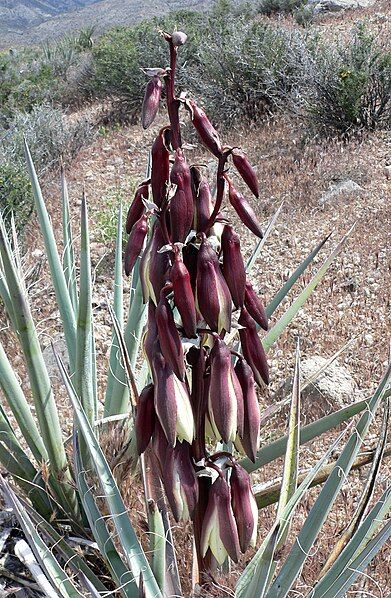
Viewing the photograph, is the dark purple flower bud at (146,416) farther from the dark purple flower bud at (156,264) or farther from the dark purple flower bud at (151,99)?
the dark purple flower bud at (151,99)

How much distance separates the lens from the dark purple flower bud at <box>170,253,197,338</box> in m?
1.01

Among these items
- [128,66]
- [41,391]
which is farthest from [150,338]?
[128,66]

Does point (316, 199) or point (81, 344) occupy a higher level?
point (81, 344)

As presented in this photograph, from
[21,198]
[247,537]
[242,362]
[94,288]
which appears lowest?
[94,288]

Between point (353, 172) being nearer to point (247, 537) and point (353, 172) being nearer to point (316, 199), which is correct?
point (316, 199)

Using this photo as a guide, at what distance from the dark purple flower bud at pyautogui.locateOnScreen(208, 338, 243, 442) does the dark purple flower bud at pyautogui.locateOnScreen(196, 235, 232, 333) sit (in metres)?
0.06

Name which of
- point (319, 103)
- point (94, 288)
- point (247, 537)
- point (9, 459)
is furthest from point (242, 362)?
point (319, 103)

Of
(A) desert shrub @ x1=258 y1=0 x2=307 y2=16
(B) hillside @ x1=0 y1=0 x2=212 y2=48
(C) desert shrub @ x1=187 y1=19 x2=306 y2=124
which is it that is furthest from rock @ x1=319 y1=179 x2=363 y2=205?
(B) hillside @ x1=0 y1=0 x2=212 y2=48

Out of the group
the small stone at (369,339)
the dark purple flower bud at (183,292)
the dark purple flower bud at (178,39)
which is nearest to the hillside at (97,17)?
the small stone at (369,339)

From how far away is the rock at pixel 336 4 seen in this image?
1400 centimetres

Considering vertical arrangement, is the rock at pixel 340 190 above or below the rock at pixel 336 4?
below

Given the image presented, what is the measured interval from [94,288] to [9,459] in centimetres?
213

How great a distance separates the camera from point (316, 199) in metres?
4.61

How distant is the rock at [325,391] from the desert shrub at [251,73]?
3948 mm
